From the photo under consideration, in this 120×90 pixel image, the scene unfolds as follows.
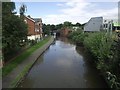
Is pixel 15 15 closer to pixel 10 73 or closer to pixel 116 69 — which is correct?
pixel 10 73

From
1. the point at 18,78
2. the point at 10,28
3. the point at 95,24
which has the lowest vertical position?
the point at 18,78

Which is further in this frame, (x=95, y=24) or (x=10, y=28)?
(x=95, y=24)

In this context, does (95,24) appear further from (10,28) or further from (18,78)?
(18,78)

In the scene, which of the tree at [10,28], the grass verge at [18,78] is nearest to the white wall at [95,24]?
the tree at [10,28]

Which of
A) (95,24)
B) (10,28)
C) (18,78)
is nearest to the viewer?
Answer: (18,78)

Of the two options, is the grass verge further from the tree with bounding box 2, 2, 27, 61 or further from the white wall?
the white wall

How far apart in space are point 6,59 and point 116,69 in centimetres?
1421

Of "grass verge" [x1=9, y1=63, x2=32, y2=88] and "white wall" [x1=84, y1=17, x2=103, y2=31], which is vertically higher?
"white wall" [x1=84, y1=17, x2=103, y2=31]

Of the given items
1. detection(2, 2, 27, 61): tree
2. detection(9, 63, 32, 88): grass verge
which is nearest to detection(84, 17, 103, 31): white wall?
detection(2, 2, 27, 61): tree

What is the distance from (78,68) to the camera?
90.3ft

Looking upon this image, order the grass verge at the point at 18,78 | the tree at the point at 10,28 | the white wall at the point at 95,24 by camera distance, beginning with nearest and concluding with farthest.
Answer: the grass verge at the point at 18,78, the tree at the point at 10,28, the white wall at the point at 95,24

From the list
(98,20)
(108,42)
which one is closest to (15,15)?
(108,42)

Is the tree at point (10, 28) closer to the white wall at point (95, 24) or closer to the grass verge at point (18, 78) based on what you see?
the grass verge at point (18, 78)

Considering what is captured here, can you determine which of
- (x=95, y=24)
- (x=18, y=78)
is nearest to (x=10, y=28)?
(x=18, y=78)
